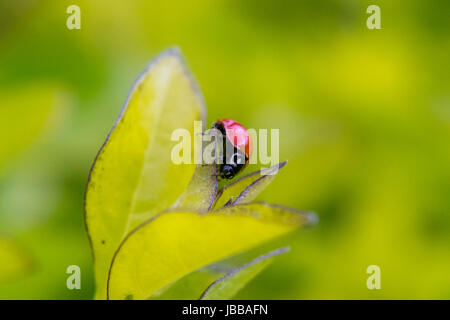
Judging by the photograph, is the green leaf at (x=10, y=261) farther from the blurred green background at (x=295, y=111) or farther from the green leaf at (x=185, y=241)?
the blurred green background at (x=295, y=111)

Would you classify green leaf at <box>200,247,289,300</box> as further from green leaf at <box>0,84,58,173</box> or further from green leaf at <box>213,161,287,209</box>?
green leaf at <box>0,84,58,173</box>

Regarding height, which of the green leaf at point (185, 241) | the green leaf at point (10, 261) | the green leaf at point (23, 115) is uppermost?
the green leaf at point (23, 115)

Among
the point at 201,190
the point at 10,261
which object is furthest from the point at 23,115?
the point at 201,190

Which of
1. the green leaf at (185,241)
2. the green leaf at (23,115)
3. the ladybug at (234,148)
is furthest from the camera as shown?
the ladybug at (234,148)

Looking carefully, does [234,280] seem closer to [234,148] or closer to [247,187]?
[247,187]

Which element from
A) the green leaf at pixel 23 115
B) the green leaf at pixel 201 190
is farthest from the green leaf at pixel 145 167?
the green leaf at pixel 23 115
